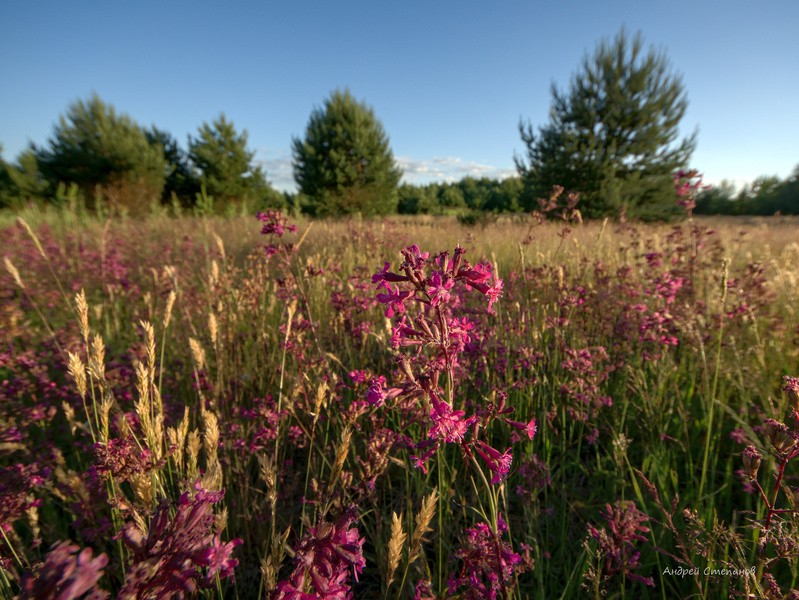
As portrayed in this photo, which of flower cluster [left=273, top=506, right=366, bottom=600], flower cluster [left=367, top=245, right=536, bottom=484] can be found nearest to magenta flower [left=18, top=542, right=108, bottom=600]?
flower cluster [left=273, top=506, right=366, bottom=600]

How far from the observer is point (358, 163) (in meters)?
24.9

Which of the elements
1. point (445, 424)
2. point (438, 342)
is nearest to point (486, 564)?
point (445, 424)

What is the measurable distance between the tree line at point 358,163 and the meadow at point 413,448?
11.6 m

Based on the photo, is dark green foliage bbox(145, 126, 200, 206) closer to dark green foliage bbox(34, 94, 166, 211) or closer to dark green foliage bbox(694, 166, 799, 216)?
dark green foliage bbox(34, 94, 166, 211)

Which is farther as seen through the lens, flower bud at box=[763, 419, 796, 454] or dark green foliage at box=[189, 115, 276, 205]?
dark green foliage at box=[189, 115, 276, 205]

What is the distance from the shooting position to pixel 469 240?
4.41 meters

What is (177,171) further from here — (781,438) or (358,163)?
(781,438)

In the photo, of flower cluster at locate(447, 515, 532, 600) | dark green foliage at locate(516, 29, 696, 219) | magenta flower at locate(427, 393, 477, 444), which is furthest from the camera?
dark green foliage at locate(516, 29, 696, 219)

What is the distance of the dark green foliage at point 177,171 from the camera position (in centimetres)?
2652

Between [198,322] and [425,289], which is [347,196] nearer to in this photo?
[198,322]

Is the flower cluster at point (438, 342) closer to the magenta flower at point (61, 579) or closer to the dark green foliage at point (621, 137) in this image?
the magenta flower at point (61, 579)

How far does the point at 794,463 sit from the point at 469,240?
3.17 m

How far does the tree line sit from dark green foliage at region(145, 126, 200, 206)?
74mm

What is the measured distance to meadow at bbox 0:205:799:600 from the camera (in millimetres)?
917
